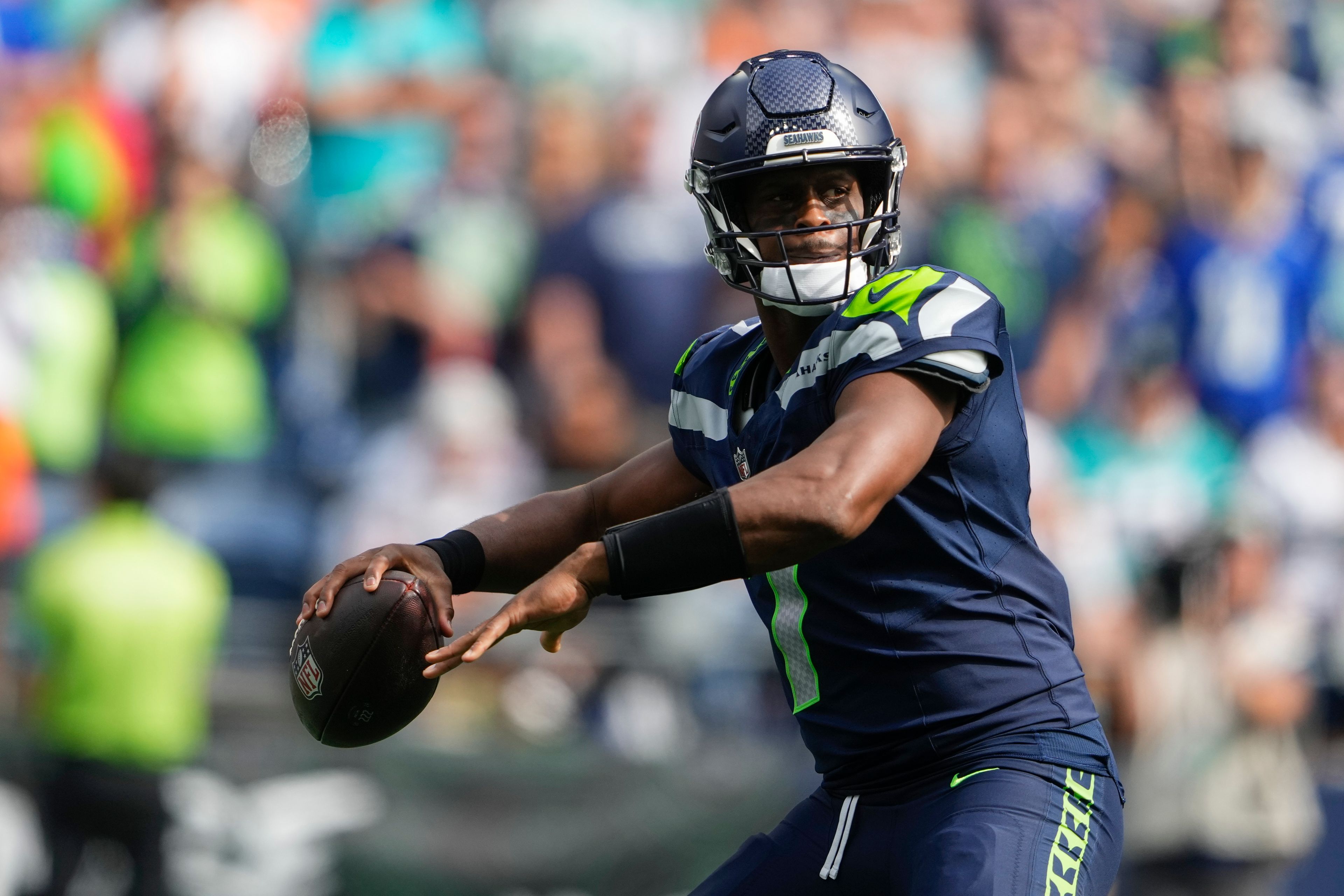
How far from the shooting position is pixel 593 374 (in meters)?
7.38

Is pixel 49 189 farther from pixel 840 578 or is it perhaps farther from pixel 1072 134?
pixel 840 578

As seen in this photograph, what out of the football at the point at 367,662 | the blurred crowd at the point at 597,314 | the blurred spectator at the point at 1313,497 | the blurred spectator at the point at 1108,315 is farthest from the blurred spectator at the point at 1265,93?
the football at the point at 367,662

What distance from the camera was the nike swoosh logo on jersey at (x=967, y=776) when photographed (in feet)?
10.2

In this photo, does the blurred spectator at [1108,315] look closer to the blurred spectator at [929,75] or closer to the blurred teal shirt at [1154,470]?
the blurred teal shirt at [1154,470]

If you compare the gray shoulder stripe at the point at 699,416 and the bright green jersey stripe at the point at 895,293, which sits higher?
the bright green jersey stripe at the point at 895,293

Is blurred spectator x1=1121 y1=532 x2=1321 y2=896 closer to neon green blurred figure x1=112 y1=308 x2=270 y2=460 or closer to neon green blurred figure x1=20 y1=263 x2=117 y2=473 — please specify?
neon green blurred figure x1=112 y1=308 x2=270 y2=460

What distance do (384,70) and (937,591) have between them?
590cm

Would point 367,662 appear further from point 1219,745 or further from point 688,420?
point 1219,745

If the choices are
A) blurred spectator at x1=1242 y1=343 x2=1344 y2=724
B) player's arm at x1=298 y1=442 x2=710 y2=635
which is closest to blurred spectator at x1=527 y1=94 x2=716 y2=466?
blurred spectator at x1=1242 y1=343 x2=1344 y2=724

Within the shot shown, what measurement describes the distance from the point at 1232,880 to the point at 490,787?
2968 millimetres

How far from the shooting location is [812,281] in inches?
127

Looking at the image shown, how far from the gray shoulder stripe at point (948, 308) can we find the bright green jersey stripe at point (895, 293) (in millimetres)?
34

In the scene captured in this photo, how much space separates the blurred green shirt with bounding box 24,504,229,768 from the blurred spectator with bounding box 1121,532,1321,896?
12.5ft

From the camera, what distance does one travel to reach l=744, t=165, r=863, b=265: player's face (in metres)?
3.27
